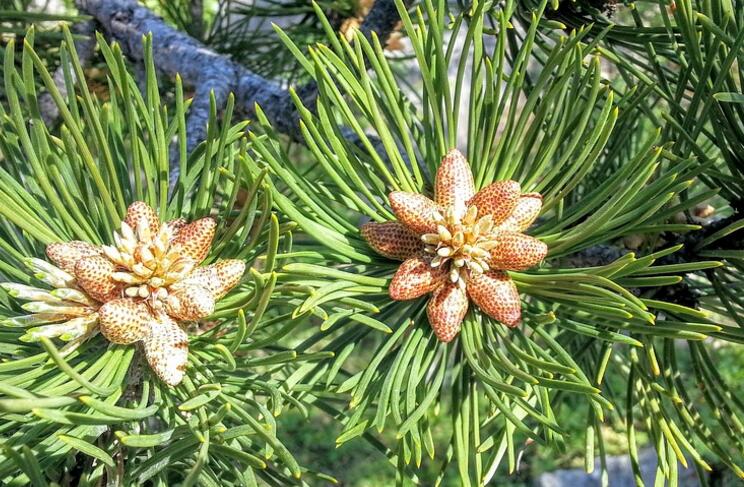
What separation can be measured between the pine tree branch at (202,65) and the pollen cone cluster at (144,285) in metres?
0.17

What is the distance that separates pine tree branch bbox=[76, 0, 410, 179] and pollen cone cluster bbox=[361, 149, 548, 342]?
0.58 ft

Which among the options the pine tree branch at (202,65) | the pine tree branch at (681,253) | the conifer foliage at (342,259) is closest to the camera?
the conifer foliage at (342,259)

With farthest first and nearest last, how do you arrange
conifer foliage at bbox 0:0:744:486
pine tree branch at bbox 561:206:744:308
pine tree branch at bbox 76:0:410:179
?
1. pine tree branch at bbox 76:0:410:179
2. pine tree branch at bbox 561:206:744:308
3. conifer foliage at bbox 0:0:744:486

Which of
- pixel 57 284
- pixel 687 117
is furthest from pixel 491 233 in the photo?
pixel 57 284

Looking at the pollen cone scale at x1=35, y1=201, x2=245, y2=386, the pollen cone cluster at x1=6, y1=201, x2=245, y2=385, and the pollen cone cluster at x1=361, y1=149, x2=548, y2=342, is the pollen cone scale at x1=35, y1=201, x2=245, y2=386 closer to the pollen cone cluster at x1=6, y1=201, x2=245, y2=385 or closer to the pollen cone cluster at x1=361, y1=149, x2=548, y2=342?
the pollen cone cluster at x1=6, y1=201, x2=245, y2=385

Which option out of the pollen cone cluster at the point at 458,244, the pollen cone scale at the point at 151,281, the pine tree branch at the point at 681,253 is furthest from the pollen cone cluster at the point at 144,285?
the pine tree branch at the point at 681,253

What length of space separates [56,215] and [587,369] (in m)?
0.46

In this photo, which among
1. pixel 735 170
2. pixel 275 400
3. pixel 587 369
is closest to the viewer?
pixel 275 400

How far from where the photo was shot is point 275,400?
387 millimetres

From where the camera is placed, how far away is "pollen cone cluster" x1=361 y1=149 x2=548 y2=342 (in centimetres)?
43

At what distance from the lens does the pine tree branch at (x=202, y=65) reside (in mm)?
619

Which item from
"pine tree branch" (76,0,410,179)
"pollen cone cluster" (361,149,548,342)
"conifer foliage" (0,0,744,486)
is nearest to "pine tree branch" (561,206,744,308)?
"conifer foliage" (0,0,744,486)

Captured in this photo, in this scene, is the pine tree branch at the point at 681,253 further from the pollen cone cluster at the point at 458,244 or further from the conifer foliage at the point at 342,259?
the pollen cone cluster at the point at 458,244

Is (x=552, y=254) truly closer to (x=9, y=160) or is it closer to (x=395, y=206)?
(x=395, y=206)
